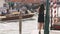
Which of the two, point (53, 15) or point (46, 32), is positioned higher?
point (53, 15)

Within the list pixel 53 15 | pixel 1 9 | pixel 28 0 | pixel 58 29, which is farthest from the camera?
pixel 1 9

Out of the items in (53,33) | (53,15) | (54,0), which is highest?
(54,0)

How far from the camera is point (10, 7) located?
38.6 m

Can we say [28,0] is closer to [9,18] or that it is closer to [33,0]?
[33,0]

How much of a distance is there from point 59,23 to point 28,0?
18.4 ft

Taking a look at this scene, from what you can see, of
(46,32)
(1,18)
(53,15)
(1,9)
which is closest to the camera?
(46,32)

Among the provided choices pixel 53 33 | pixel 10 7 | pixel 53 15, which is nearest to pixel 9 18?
pixel 10 7

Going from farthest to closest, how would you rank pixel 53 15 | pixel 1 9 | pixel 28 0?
1. pixel 1 9
2. pixel 53 15
3. pixel 28 0

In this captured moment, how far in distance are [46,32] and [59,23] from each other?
246 inches

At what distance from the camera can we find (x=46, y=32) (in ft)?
26.0

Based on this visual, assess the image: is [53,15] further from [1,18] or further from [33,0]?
[1,18]

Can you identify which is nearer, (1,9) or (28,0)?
(28,0)

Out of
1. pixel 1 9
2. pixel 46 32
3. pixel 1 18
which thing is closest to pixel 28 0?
pixel 46 32

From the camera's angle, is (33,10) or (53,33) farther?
(33,10)
